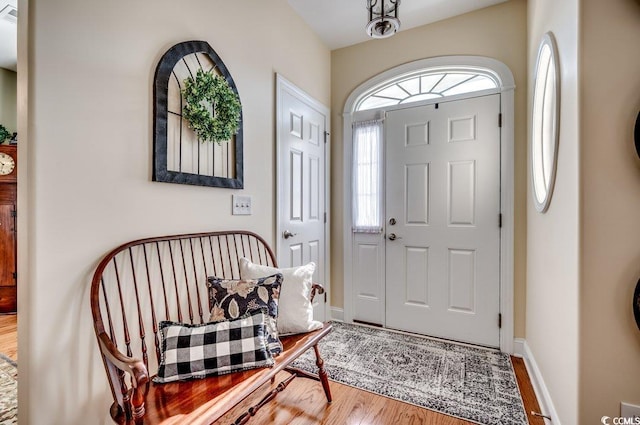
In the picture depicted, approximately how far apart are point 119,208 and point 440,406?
2034 millimetres

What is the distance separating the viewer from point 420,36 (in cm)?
281

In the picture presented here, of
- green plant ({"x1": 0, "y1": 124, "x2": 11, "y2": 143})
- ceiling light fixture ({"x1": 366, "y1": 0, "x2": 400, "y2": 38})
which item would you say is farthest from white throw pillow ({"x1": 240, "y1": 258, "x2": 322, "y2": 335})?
green plant ({"x1": 0, "y1": 124, "x2": 11, "y2": 143})

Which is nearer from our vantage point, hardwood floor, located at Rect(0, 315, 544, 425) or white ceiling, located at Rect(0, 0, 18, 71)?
hardwood floor, located at Rect(0, 315, 544, 425)

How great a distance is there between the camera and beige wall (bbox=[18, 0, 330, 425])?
110cm

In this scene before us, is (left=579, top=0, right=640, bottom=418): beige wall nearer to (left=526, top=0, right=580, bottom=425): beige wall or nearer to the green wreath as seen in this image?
(left=526, top=0, right=580, bottom=425): beige wall

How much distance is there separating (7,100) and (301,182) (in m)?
3.94

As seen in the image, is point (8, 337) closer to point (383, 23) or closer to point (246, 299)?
point (246, 299)

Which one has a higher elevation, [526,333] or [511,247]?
[511,247]

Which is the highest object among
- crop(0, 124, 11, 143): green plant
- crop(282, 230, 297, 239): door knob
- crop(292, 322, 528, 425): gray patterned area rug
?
crop(0, 124, 11, 143): green plant

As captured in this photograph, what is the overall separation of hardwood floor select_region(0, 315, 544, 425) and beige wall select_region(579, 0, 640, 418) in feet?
2.37

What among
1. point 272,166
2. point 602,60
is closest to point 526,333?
point 602,60

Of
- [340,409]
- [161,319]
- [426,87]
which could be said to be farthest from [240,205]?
[426,87]

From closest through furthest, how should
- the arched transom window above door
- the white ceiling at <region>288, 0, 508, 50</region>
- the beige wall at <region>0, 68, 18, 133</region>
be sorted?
the white ceiling at <region>288, 0, 508, 50</region> < the arched transom window above door < the beige wall at <region>0, 68, 18, 133</region>

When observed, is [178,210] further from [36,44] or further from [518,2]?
[518,2]
